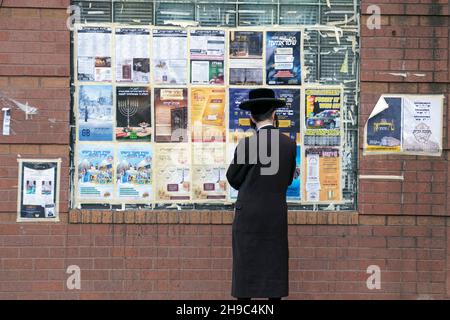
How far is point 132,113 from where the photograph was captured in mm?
7570

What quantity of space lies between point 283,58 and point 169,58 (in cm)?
103

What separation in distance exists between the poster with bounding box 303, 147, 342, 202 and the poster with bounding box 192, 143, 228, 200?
0.77 meters

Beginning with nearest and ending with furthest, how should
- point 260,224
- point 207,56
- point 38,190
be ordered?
point 260,224 → point 38,190 → point 207,56

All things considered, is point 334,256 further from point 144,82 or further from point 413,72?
point 144,82

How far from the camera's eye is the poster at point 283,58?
761cm

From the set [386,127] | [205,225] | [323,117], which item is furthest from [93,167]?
Answer: [386,127]

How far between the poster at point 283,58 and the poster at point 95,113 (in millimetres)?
1466

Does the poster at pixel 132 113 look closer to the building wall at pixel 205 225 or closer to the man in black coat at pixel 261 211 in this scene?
the building wall at pixel 205 225

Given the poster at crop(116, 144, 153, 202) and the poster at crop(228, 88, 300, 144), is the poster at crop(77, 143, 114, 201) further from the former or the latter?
the poster at crop(228, 88, 300, 144)

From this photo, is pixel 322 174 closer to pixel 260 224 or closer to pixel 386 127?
pixel 386 127

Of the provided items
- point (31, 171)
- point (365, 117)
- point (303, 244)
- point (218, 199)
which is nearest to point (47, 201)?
point (31, 171)

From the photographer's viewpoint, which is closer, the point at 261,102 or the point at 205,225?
the point at 261,102

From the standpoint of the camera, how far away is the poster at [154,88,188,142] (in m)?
7.58

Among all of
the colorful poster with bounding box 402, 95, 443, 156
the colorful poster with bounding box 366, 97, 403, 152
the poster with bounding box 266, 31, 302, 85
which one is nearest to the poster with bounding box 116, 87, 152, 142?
the poster with bounding box 266, 31, 302, 85
